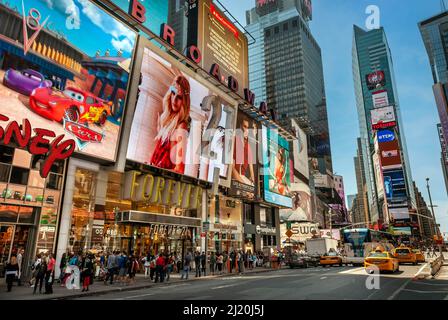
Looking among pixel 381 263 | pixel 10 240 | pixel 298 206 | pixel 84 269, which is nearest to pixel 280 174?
pixel 298 206

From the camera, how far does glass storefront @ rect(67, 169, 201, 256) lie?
2380 centimetres

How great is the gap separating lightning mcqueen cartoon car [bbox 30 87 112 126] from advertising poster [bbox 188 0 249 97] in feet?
65.1

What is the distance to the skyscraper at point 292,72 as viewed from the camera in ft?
509

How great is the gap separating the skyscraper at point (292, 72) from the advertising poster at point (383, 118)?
23.6 m

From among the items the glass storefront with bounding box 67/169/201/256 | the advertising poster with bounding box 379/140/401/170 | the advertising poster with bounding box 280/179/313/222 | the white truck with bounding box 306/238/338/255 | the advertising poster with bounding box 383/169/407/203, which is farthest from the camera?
the advertising poster with bounding box 379/140/401/170

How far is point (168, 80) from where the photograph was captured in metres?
30.5

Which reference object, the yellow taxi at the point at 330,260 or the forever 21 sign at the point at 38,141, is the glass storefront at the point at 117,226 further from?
the yellow taxi at the point at 330,260

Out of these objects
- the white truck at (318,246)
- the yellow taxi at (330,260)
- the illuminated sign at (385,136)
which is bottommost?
the yellow taxi at (330,260)

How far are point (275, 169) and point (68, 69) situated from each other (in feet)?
124

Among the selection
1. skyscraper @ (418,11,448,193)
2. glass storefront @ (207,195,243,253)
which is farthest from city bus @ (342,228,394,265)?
skyscraper @ (418,11,448,193)

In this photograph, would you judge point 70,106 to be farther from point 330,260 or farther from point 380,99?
point 380,99

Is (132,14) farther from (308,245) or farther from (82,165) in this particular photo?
(308,245)

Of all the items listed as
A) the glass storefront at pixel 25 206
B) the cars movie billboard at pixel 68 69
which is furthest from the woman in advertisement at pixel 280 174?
the glass storefront at pixel 25 206

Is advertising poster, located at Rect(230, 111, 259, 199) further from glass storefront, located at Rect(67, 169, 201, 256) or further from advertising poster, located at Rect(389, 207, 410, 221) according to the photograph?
advertising poster, located at Rect(389, 207, 410, 221)
